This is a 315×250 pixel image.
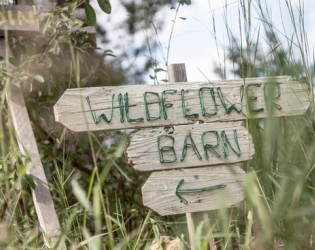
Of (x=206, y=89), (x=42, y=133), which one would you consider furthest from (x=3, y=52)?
(x=206, y=89)

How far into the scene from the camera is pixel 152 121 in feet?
6.82

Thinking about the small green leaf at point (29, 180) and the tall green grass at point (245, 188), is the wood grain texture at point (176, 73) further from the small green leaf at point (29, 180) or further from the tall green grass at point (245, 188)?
the small green leaf at point (29, 180)

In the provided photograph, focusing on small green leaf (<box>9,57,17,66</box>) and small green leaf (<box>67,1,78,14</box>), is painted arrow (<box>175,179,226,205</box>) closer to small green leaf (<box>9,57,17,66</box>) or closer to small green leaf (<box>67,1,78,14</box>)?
small green leaf (<box>67,1,78,14</box>)

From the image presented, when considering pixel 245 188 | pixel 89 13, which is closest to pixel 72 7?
pixel 89 13

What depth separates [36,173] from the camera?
8.18 ft

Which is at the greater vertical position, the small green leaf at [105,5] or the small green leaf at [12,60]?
the small green leaf at [105,5]

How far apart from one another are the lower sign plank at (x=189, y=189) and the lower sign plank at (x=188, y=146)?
0.10 feet

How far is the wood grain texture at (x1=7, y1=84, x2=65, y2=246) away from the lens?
95.6 inches

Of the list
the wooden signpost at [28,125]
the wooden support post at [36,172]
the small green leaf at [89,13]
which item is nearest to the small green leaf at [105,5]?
the small green leaf at [89,13]

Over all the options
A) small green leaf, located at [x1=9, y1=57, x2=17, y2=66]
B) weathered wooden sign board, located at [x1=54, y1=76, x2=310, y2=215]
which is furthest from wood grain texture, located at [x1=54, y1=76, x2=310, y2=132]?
small green leaf, located at [x1=9, y1=57, x2=17, y2=66]

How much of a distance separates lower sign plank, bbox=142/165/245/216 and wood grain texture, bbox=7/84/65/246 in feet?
1.84

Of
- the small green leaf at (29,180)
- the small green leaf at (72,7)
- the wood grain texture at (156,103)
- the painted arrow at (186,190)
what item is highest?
the small green leaf at (72,7)

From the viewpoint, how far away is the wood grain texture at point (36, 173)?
2.43m

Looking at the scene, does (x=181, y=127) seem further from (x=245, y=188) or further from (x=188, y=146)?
(x=245, y=188)
